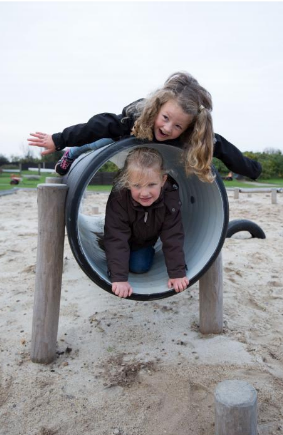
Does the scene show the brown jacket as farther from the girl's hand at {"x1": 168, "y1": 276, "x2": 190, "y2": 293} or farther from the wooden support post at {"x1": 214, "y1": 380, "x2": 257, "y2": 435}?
the wooden support post at {"x1": 214, "y1": 380, "x2": 257, "y2": 435}

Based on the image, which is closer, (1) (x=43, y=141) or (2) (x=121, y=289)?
(2) (x=121, y=289)

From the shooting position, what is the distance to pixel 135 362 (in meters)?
2.41

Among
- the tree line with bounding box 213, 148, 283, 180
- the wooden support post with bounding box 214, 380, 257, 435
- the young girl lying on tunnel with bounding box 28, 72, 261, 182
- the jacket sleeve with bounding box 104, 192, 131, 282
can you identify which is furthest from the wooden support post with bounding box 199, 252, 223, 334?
the tree line with bounding box 213, 148, 283, 180

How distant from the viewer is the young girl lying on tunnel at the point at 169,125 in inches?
84.5

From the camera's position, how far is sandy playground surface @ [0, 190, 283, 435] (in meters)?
1.92

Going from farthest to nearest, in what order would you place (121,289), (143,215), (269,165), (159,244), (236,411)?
1. (269,165)
2. (159,244)
3. (143,215)
4. (121,289)
5. (236,411)

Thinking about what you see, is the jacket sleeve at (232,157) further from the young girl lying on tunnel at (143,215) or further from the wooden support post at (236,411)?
the wooden support post at (236,411)

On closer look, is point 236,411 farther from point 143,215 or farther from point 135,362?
point 143,215

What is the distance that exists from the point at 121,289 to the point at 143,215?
45 cm

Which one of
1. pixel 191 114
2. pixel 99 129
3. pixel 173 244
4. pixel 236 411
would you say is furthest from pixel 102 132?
pixel 236 411

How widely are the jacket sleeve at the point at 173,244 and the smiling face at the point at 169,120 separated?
454mm

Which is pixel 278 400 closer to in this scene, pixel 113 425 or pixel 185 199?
pixel 113 425

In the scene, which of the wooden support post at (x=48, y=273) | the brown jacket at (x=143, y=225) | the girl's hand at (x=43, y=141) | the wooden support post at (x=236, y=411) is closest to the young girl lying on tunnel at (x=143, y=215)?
the brown jacket at (x=143, y=225)

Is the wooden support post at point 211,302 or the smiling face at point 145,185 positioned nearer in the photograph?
the smiling face at point 145,185
